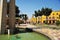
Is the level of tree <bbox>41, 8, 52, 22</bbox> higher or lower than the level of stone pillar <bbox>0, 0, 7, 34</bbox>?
higher

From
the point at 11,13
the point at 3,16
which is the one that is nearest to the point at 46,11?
the point at 11,13

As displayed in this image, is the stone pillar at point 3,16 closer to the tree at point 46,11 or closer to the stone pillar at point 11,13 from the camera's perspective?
the stone pillar at point 11,13

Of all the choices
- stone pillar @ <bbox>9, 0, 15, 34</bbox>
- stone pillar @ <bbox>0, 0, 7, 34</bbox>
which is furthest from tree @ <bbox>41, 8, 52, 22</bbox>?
stone pillar @ <bbox>0, 0, 7, 34</bbox>

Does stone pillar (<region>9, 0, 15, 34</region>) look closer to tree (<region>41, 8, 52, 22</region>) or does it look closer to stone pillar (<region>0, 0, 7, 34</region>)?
stone pillar (<region>0, 0, 7, 34</region>)

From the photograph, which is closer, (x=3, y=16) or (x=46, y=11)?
(x=3, y=16)

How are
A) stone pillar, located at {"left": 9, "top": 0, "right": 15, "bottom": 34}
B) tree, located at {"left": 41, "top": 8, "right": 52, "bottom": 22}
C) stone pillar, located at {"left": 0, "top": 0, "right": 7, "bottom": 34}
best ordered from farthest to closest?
tree, located at {"left": 41, "top": 8, "right": 52, "bottom": 22} < stone pillar, located at {"left": 9, "top": 0, "right": 15, "bottom": 34} < stone pillar, located at {"left": 0, "top": 0, "right": 7, "bottom": 34}

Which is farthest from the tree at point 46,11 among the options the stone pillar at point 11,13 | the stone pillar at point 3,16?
the stone pillar at point 3,16

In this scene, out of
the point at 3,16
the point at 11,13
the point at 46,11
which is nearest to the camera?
the point at 3,16

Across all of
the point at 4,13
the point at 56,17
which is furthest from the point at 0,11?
the point at 56,17

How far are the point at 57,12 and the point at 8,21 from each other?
29.2 metres

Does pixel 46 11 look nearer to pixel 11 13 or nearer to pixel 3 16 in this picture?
pixel 11 13

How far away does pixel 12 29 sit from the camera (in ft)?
70.1

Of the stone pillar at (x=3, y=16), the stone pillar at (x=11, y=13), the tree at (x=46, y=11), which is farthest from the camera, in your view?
the tree at (x=46, y=11)

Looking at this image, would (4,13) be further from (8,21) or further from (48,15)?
(48,15)
